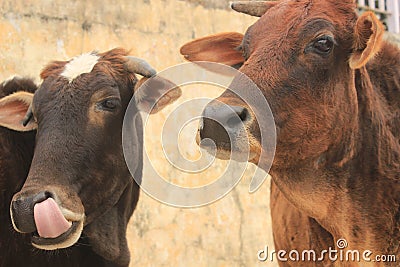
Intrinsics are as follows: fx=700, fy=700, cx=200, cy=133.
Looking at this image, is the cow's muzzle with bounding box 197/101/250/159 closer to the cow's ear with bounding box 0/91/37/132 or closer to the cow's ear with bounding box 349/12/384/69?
the cow's ear with bounding box 349/12/384/69

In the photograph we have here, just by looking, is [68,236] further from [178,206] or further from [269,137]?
[178,206]

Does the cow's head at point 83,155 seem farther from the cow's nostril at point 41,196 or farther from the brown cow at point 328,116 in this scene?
the brown cow at point 328,116

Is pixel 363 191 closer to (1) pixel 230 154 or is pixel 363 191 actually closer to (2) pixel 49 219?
(1) pixel 230 154

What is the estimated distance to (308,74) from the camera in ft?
10.9

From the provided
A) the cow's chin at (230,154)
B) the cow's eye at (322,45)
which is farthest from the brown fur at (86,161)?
the cow's eye at (322,45)

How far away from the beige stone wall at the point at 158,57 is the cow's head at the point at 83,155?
1.77m

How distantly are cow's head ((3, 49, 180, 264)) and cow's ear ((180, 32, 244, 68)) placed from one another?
0.89 ft

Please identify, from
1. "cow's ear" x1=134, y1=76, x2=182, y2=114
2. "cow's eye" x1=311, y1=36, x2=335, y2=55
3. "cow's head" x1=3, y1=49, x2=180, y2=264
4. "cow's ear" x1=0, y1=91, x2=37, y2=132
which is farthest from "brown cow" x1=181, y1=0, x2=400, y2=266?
"cow's ear" x1=0, y1=91, x2=37, y2=132

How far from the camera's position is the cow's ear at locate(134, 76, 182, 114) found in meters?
4.07

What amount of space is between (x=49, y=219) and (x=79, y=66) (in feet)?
3.32

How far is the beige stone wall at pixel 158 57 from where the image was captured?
582 centimetres

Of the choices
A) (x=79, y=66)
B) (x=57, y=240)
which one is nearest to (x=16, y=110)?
(x=79, y=66)

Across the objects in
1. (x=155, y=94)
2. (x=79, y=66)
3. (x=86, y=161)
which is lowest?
(x=86, y=161)

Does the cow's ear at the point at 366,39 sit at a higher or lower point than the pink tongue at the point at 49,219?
higher
